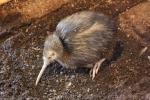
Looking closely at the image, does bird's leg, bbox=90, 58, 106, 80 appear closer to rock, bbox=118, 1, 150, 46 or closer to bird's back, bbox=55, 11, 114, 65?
bird's back, bbox=55, 11, 114, 65

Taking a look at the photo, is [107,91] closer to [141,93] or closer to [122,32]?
[141,93]

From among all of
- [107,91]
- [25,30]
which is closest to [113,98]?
[107,91]

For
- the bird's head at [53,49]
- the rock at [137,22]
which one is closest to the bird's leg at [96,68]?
the bird's head at [53,49]

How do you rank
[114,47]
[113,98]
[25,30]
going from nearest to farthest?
1. [113,98]
2. [114,47]
3. [25,30]

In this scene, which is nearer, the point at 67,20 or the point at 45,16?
the point at 67,20

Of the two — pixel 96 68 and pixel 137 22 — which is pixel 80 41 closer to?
pixel 96 68

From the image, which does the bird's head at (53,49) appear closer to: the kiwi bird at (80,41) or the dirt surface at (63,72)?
the kiwi bird at (80,41)

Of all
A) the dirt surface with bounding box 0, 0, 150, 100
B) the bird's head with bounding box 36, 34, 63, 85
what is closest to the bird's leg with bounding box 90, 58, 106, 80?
the dirt surface with bounding box 0, 0, 150, 100
